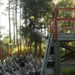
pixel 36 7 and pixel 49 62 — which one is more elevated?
pixel 36 7

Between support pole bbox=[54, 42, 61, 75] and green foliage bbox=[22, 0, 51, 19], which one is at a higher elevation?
green foliage bbox=[22, 0, 51, 19]

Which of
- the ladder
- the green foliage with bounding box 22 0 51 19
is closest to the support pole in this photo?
the ladder

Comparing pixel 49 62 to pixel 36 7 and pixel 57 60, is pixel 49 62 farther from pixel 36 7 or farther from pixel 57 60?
pixel 36 7

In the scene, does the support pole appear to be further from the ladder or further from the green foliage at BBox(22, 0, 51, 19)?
the green foliage at BBox(22, 0, 51, 19)

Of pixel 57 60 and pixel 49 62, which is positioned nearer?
pixel 57 60

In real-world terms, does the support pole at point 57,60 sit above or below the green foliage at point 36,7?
below

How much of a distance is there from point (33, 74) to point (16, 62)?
138 cm

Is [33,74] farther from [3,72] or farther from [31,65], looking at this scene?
[3,72]

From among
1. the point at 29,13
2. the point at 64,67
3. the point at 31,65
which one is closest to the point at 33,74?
the point at 31,65

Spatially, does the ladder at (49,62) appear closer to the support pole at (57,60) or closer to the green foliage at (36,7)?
the support pole at (57,60)

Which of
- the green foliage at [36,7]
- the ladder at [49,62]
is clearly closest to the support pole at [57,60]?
the ladder at [49,62]

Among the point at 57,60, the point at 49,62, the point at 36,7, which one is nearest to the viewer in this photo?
the point at 57,60

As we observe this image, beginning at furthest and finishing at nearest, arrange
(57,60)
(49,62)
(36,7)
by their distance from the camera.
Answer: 1. (36,7)
2. (49,62)
3. (57,60)

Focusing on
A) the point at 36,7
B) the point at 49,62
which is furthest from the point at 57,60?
the point at 36,7
